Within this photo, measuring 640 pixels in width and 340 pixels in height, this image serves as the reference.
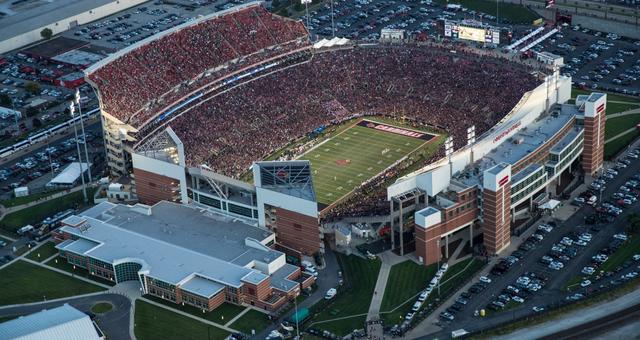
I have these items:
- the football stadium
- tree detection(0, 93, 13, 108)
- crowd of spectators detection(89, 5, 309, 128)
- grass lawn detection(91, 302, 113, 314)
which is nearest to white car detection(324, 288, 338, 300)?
the football stadium

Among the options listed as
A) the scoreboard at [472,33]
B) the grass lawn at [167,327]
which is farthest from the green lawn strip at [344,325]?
the scoreboard at [472,33]

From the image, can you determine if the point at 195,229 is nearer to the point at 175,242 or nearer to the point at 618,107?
the point at 175,242

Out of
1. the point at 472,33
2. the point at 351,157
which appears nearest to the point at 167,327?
the point at 351,157

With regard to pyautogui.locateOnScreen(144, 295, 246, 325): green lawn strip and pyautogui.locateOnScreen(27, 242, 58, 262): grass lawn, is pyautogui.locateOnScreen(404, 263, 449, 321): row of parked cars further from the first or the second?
pyautogui.locateOnScreen(27, 242, 58, 262): grass lawn

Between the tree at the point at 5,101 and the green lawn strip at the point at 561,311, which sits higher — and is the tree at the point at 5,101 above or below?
above

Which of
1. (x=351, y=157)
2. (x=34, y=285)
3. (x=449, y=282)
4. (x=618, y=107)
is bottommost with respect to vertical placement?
(x=449, y=282)

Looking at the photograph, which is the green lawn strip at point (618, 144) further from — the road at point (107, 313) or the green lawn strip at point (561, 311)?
the road at point (107, 313)
